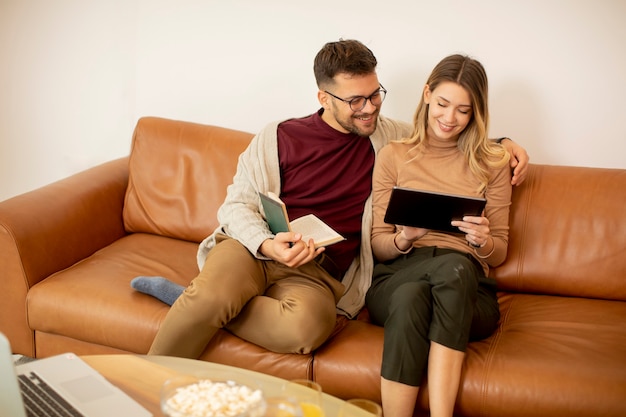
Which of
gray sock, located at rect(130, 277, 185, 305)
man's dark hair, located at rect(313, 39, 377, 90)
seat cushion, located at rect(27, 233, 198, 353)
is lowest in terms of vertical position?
seat cushion, located at rect(27, 233, 198, 353)

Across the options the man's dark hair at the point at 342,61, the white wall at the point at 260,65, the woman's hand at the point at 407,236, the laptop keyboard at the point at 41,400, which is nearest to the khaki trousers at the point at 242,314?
the woman's hand at the point at 407,236

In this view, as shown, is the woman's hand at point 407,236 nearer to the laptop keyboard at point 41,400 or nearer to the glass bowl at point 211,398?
the glass bowl at point 211,398

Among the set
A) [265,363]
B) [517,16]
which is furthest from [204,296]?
[517,16]

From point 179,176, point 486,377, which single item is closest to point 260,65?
point 179,176

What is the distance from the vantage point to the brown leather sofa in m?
1.87

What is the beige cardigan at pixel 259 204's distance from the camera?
230cm

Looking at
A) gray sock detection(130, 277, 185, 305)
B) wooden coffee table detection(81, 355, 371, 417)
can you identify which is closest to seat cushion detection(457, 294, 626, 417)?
wooden coffee table detection(81, 355, 371, 417)

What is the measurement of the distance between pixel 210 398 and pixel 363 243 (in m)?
1.17

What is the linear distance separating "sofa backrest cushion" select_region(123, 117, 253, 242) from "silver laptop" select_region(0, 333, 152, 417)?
1.16m

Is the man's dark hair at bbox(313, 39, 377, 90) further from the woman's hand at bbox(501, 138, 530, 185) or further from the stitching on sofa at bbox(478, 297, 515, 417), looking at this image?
the stitching on sofa at bbox(478, 297, 515, 417)

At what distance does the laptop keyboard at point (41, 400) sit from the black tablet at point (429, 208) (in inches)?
40.9

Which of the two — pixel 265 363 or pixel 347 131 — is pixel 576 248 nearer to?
pixel 347 131

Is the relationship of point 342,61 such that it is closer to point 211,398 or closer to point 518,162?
point 518,162

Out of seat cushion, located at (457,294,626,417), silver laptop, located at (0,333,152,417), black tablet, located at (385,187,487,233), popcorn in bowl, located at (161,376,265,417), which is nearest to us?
popcorn in bowl, located at (161,376,265,417)
